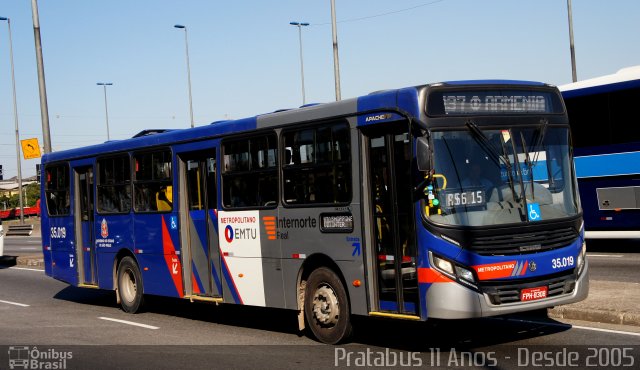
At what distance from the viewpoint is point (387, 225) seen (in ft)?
33.2

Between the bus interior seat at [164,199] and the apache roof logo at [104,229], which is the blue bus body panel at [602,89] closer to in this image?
the bus interior seat at [164,199]

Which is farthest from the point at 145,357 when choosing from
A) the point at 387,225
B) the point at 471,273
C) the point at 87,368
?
the point at 471,273

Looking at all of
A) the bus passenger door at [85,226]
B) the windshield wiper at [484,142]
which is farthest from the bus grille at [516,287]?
the bus passenger door at [85,226]

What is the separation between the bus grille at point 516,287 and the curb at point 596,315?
142cm

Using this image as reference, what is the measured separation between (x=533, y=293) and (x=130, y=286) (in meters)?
8.49

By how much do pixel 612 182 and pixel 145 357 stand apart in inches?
531

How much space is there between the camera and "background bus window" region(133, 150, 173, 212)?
14453mm

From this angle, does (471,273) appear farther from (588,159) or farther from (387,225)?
(588,159)

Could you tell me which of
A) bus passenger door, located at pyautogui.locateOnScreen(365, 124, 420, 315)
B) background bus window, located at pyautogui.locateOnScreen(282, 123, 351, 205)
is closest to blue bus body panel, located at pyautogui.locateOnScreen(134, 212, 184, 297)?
background bus window, located at pyautogui.locateOnScreen(282, 123, 351, 205)

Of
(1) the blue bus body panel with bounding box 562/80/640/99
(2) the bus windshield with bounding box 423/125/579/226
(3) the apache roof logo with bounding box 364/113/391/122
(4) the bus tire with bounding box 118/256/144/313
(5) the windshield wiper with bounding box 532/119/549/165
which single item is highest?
(1) the blue bus body panel with bounding box 562/80/640/99

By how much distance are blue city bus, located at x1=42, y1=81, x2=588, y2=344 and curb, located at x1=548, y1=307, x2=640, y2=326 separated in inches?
46.8

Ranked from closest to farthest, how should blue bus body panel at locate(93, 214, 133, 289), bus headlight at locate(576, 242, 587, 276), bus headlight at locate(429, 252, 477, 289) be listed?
1. bus headlight at locate(429, 252, 477, 289)
2. bus headlight at locate(576, 242, 587, 276)
3. blue bus body panel at locate(93, 214, 133, 289)

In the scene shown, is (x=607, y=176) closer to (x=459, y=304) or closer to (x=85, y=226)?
(x=85, y=226)

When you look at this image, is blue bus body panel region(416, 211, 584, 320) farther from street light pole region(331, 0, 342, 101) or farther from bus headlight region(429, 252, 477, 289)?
street light pole region(331, 0, 342, 101)
